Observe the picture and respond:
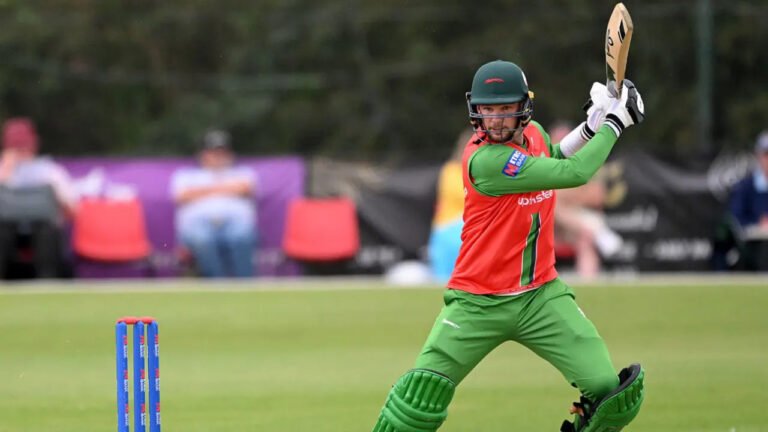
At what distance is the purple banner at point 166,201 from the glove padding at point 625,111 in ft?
40.2

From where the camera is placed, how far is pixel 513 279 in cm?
709

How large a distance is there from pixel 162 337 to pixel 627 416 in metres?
7.53

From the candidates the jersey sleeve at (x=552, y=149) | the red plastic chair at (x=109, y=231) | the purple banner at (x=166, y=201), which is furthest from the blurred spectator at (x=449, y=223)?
the jersey sleeve at (x=552, y=149)

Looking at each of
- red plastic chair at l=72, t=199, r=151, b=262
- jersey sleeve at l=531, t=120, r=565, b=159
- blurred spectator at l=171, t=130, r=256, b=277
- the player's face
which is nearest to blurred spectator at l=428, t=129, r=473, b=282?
blurred spectator at l=171, t=130, r=256, b=277

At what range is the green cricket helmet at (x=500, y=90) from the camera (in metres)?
6.95

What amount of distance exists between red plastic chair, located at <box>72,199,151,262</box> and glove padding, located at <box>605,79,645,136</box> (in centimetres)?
1261

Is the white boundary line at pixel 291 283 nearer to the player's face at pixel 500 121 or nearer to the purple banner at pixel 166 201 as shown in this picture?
the purple banner at pixel 166 201

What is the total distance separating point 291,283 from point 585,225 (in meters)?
3.74

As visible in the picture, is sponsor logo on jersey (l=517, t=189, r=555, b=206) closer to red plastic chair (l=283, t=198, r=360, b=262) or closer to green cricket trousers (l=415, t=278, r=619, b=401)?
green cricket trousers (l=415, t=278, r=619, b=401)

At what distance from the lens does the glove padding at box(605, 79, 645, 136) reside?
6.99m

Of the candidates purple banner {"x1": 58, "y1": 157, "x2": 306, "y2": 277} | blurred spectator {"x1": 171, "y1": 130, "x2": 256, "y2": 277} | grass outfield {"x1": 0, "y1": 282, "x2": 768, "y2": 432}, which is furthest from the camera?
purple banner {"x1": 58, "y1": 157, "x2": 306, "y2": 277}

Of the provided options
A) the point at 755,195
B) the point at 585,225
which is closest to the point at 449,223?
the point at 585,225

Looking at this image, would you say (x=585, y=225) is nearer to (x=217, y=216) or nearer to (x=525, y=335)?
(x=217, y=216)

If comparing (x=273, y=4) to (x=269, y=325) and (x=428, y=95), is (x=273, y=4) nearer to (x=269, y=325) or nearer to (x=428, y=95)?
(x=428, y=95)
